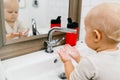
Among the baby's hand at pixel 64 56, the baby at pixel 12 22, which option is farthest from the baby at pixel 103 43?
the baby at pixel 12 22

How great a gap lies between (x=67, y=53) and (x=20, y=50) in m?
0.35

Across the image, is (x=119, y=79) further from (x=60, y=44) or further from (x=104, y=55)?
(x=60, y=44)

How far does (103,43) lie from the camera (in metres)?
0.70

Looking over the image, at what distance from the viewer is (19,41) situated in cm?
107

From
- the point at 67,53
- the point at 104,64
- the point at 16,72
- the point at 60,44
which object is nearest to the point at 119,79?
the point at 104,64

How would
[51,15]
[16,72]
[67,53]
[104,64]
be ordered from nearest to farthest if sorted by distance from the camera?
[104,64] < [67,53] < [16,72] < [51,15]

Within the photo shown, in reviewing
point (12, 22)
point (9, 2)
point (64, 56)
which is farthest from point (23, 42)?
point (64, 56)

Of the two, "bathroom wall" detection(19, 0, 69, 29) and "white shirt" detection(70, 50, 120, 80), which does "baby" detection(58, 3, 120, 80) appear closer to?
"white shirt" detection(70, 50, 120, 80)

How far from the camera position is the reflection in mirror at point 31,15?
106 cm

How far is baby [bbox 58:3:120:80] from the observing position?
64 cm

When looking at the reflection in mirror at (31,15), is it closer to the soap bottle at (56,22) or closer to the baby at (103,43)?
the soap bottle at (56,22)

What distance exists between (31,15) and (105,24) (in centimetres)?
63

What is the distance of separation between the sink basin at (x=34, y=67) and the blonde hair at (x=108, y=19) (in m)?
0.49

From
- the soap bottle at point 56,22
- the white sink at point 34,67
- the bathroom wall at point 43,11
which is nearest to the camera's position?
the white sink at point 34,67
